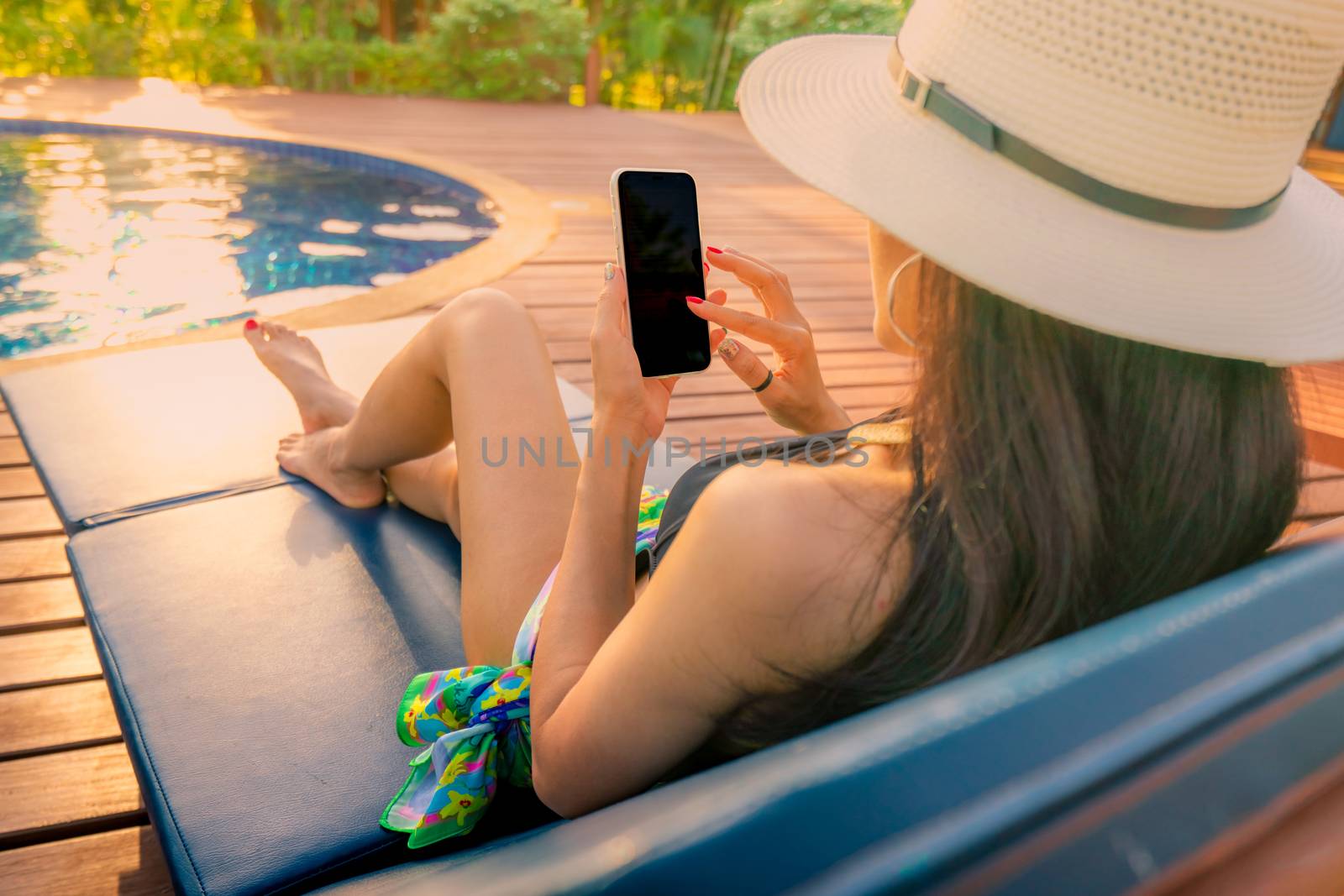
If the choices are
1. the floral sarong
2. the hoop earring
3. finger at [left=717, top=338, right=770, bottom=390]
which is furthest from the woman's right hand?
the floral sarong

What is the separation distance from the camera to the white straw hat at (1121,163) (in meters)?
0.78

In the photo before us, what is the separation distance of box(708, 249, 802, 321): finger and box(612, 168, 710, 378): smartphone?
0.07 metres

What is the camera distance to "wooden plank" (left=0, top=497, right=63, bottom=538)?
1.95m

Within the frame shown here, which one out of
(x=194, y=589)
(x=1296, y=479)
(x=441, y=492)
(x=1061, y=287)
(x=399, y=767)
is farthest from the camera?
(x=441, y=492)

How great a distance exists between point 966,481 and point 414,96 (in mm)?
9527

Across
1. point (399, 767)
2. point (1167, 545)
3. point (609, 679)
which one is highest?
point (1167, 545)

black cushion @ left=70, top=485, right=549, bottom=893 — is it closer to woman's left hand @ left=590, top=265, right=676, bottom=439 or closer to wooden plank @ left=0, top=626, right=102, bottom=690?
wooden plank @ left=0, top=626, right=102, bottom=690

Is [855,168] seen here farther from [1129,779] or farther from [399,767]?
[399,767]

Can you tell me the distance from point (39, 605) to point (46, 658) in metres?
0.16

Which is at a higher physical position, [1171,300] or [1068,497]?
[1171,300]

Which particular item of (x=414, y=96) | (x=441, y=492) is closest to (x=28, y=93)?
(x=414, y=96)

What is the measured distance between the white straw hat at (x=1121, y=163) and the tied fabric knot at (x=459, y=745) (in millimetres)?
669

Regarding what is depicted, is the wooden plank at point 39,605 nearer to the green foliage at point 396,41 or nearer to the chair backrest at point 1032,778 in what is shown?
the chair backrest at point 1032,778

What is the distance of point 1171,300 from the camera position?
81 cm
